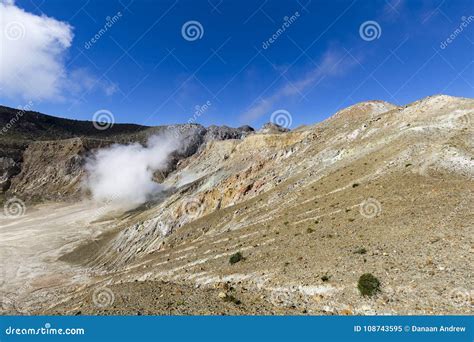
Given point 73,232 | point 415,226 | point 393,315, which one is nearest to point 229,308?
point 393,315

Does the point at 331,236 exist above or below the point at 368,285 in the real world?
above

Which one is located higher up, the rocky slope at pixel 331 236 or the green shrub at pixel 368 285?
the rocky slope at pixel 331 236

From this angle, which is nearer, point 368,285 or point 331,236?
point 368,285

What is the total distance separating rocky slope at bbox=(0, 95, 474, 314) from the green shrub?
0.37m

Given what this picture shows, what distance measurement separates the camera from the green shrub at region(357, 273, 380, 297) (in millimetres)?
18891

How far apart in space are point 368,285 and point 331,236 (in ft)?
34.6

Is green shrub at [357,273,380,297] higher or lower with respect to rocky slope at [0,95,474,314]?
lower

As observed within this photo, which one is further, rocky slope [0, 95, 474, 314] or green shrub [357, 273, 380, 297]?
rocky slope [0, 95, 474, 314]

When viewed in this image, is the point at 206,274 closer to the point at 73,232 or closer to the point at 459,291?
the point at 459,291

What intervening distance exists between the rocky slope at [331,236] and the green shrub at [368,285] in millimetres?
371

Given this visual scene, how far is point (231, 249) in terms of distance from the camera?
37.2 meters

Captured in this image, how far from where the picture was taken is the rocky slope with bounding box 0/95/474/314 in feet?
65.7

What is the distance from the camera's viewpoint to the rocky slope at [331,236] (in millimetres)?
20031

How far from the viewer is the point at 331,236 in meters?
29.6
